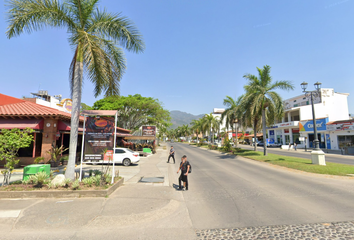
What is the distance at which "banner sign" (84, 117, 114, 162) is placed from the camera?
28.1 ft

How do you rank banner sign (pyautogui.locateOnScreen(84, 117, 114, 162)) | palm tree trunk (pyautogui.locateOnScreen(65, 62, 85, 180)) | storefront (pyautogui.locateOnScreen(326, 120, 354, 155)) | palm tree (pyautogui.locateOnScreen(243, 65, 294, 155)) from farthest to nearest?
1. storefront (pyautogui.locateOnScreen(326, 120, 354, 155))
2. palm tree (pyautogui.locateOnScreen(243, 65, 294, 155))
3. banner sign (pyautogui.locateOnScreen(84, 117, 114, 162))
4. palm tree trunk (pyautogui.locateOnScreen(65, 62, 85, 180))

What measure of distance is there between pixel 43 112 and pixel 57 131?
165cm

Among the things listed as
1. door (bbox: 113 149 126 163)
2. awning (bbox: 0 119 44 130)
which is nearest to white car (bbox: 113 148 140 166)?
door (bbox: 113 149 126 163)

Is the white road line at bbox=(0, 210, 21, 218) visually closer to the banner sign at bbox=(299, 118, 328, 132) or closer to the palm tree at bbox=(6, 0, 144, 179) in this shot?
the palm tree at bbox=(6, 0, 144, 179)

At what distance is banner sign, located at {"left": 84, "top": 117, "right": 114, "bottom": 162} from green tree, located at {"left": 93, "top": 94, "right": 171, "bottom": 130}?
86.0ft

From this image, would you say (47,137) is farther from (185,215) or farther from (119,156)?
(185,215)

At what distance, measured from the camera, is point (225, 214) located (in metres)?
5.38

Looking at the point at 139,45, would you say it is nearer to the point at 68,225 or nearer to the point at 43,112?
the point at 68,225

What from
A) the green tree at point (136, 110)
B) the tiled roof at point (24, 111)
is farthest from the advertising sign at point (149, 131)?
the tiled roof at point (24, 111)

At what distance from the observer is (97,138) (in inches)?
340

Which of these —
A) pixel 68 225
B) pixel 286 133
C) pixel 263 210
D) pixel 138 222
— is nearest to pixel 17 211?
pixel 68 225

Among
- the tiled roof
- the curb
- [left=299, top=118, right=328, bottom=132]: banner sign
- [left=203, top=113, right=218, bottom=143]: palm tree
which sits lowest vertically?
the curb

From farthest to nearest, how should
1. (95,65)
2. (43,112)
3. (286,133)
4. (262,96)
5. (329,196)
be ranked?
1. (286,133)
2. (262,96)
3. (43,112)
4. (95,65)
5. (329,196)

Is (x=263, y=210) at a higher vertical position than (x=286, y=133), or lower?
lower
